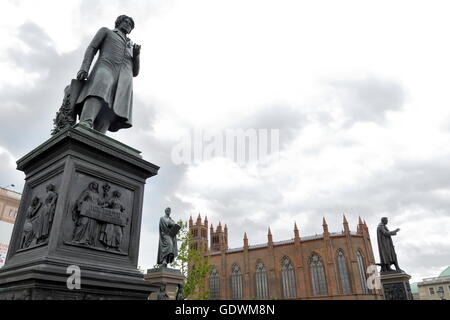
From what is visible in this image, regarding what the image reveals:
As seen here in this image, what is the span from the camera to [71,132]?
10.7 feet

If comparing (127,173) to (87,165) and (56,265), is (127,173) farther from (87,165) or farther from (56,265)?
(56,265)

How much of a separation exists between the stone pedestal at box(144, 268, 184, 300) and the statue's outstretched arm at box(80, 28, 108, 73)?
7.88m

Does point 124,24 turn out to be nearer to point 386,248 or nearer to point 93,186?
point 93,186

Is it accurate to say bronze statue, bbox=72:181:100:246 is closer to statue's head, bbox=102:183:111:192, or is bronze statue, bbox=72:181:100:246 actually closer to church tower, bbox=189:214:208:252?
statue's head, bbox=102:183:111:192

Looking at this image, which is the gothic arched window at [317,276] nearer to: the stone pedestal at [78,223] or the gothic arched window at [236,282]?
the gothic arched window at [236,282]

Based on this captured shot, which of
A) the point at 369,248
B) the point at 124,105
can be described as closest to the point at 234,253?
the point at 369,248

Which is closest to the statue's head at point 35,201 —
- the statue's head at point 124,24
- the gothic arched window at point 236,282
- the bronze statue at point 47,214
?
the bronze statue at point 47,214

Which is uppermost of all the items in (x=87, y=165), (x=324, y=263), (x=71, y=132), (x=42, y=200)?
(x=324, y=263)

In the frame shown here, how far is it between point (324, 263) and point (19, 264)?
5892 centimetres

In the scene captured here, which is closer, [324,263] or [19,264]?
[19,264]

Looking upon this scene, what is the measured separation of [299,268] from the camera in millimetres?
57281

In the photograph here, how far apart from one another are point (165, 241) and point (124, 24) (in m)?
8.28

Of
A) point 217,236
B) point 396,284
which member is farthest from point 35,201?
point 217,236
